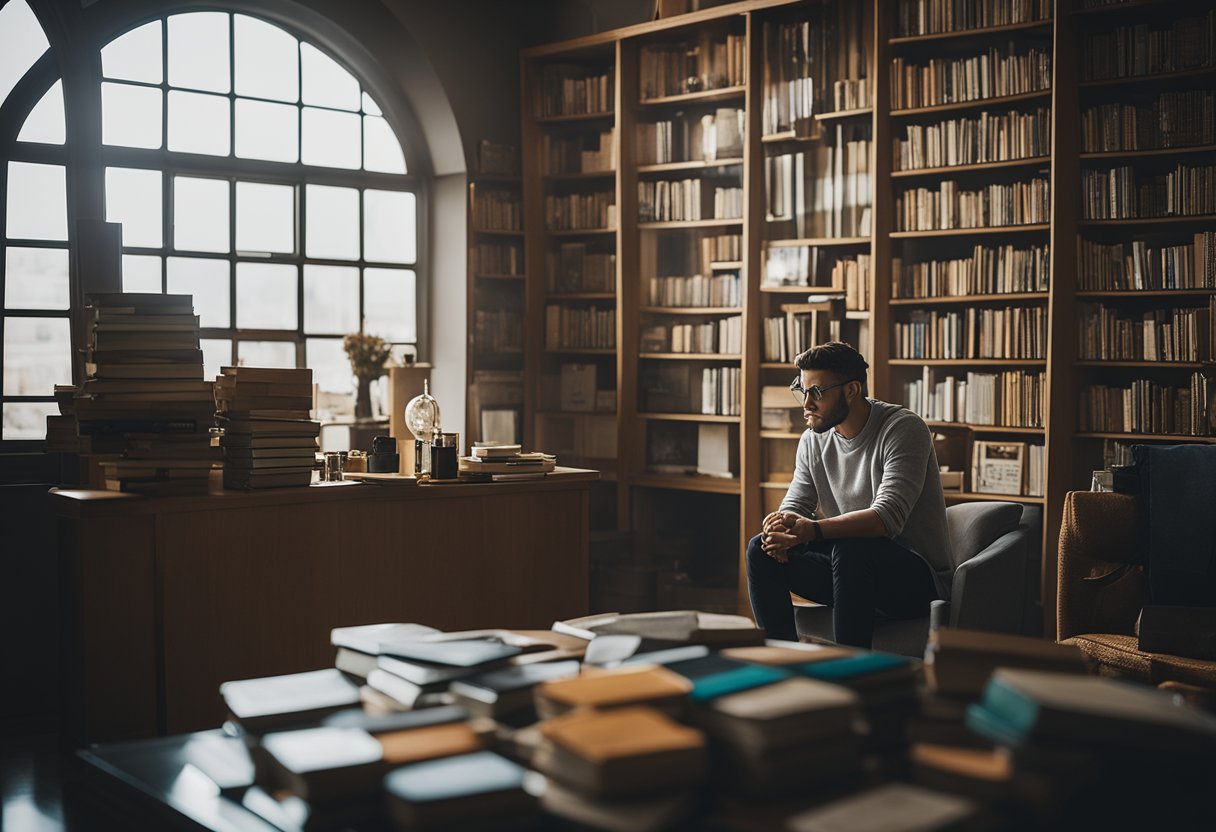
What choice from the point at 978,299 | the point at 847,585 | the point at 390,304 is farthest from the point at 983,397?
the point at 390,304

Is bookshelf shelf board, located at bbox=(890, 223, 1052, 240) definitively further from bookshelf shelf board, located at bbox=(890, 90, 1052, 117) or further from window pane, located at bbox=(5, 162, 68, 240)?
window pane, located at bbox=(5, 162, 68, 240)

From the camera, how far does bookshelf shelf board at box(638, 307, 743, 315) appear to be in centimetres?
670

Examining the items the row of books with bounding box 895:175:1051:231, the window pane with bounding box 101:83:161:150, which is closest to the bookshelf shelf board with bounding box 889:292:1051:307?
the row of books with bounding box 895:175:1051:231

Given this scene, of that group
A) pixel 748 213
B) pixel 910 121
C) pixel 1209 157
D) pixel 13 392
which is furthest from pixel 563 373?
pixel 1209 157

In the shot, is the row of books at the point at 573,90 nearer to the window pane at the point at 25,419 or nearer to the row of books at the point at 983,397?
the row of books at the point at 983,397

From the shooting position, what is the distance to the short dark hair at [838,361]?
4.16 metres

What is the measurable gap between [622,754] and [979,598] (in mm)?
2596

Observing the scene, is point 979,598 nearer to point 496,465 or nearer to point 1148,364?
point 496,465

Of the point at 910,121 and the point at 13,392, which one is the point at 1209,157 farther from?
the point at 13,392

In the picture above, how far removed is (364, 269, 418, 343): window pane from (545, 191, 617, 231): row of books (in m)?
0.96

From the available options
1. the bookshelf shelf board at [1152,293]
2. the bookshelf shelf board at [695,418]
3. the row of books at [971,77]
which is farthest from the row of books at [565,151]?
the bookshelf shelf board at [1152,293]

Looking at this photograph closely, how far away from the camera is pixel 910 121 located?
6.20 m

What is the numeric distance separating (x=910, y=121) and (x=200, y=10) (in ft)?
12.5

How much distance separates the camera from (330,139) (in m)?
7.15
